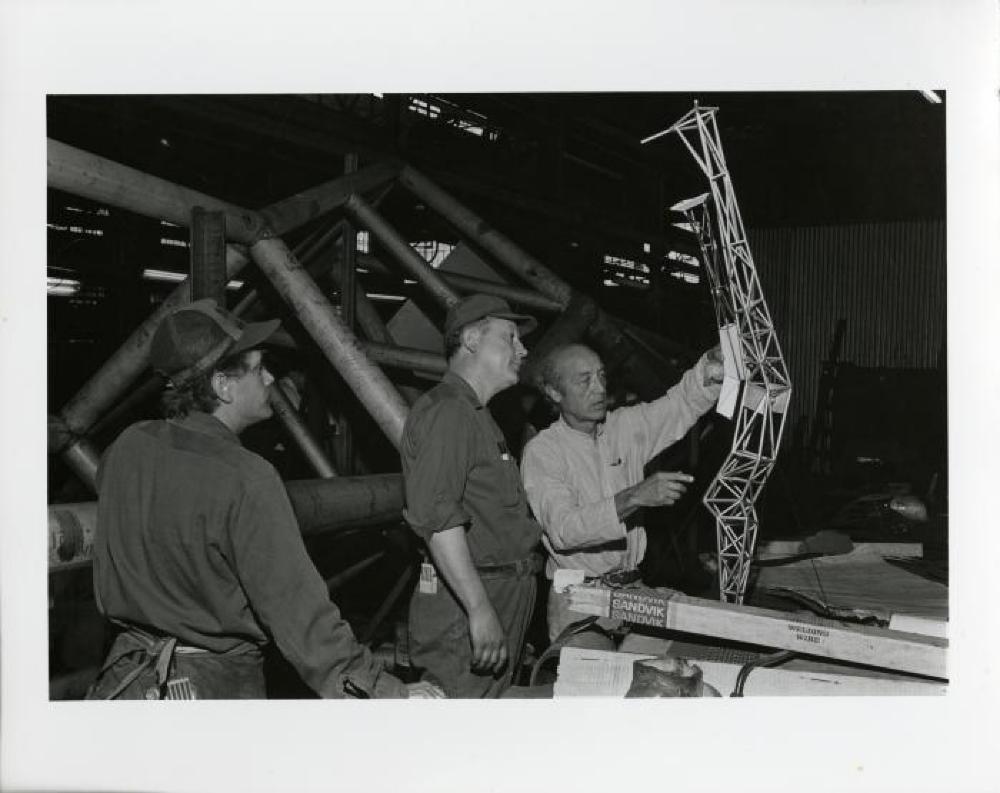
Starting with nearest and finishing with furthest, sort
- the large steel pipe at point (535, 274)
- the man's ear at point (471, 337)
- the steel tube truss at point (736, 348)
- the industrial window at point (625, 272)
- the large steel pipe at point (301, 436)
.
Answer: the steel tube truss at point (736, 348) < the man's ear at point (471, 337) < the large steel pipe at point (301, 436) < the large steel pipe at point (535, 274) < the industrial window at point (625, 272)

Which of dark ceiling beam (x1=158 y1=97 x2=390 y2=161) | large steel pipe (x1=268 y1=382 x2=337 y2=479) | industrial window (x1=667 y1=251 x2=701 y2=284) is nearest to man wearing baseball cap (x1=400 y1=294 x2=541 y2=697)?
Result: dark ceiling beam (x1=158 y1=97 x2=390 y2=161)

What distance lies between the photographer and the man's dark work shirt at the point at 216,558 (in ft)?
7.07

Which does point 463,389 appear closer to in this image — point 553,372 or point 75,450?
point 553,372

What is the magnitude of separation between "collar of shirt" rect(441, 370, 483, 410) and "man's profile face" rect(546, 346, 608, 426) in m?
0.51

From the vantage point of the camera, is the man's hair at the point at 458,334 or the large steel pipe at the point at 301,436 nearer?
the man's hair at the point at 458,334

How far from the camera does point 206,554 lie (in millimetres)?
2172

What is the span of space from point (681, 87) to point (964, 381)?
1325mm

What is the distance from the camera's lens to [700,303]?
655 cm

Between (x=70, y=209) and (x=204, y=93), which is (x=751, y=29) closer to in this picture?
(x=204, y=93)

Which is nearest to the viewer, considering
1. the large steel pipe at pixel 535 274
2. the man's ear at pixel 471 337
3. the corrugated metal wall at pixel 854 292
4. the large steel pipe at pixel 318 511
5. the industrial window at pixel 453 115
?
the large steel pipe at pixel 318 511

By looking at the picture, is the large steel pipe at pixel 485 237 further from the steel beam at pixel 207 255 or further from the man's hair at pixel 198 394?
the man's hair at pixel 198 394

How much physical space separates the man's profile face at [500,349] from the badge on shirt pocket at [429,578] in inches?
24.2

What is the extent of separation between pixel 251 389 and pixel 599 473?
138cm

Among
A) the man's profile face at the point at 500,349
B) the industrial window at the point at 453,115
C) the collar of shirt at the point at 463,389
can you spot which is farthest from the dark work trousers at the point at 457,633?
the industrial window at the point at 453,115
